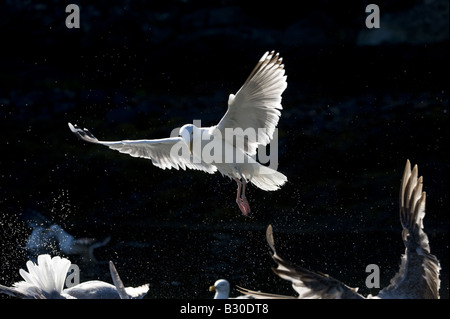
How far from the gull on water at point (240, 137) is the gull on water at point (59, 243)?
154 centimetres

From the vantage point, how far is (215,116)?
10789mm

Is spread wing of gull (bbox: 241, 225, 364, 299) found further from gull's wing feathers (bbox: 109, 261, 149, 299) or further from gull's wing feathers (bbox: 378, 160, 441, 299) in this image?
gull's wing feathers (bbox: 109, 261, 149, 299)

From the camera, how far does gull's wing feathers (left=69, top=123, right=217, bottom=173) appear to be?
6.69 m

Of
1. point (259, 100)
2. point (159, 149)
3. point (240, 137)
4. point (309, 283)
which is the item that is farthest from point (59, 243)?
point (309, 283)

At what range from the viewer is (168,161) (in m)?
6.96

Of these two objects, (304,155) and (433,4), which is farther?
(433,4)

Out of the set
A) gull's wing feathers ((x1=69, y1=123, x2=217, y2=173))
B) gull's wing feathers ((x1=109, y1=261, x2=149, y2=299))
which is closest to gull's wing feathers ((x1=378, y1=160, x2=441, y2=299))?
gull's wing feathers ((x1=109, y1=261, x2=149, y2=299))

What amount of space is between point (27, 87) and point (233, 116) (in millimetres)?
6203

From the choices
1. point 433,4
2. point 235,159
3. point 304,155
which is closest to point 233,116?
point 235,159

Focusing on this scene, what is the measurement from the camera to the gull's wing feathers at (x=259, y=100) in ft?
19.1

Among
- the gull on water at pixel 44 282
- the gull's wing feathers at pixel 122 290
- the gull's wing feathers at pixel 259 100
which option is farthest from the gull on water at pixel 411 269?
the gull's wing feathers at pixel 259 100

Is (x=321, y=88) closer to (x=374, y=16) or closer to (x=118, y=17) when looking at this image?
(x=374, y=16)

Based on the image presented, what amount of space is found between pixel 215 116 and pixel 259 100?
4.89 metres

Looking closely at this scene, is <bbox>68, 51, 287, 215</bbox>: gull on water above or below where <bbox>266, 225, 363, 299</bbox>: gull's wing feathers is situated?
above
